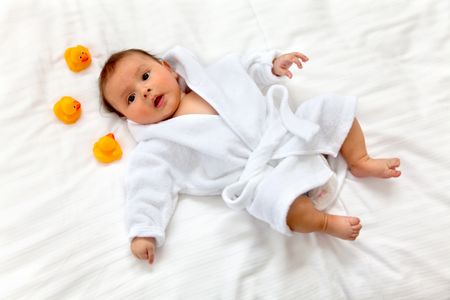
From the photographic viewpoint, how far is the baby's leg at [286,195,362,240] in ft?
3.22

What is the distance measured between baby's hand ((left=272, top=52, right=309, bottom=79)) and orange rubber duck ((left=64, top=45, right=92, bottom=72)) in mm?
469

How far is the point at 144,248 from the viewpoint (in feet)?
3.27

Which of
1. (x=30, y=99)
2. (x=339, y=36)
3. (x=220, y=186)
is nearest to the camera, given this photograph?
(x=220, y=186)

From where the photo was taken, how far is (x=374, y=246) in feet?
3.34

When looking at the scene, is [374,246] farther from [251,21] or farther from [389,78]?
[251,21]

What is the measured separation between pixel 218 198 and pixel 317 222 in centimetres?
23

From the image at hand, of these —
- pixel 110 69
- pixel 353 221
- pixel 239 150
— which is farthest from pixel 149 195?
pixel 353 221

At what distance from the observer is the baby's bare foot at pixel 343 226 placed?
38.6 inches

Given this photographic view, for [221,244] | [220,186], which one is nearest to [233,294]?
[221,244]

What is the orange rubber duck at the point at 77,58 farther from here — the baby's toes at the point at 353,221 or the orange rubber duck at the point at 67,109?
the baby's toes at the point at 353,221

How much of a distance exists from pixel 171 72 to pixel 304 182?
1.48ft

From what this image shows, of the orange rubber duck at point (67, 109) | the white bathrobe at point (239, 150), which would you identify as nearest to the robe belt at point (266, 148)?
the white bathrobe at point (239, 150)

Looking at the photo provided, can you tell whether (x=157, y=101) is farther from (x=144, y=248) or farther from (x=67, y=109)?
(x=144, y=248)

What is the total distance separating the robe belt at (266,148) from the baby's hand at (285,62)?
7cm
